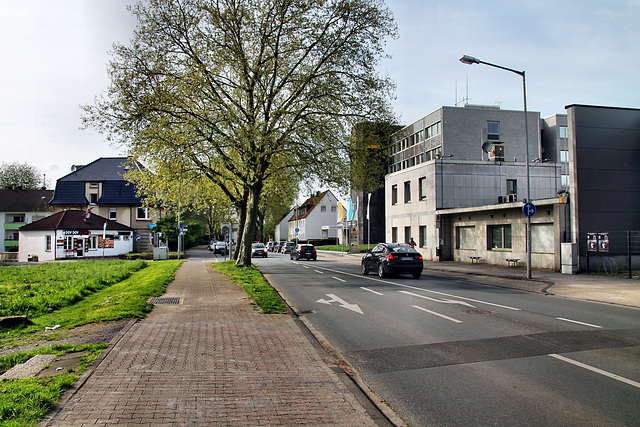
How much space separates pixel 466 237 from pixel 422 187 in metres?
6.57

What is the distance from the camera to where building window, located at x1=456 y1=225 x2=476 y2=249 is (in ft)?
100

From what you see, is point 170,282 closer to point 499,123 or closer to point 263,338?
point 263,338

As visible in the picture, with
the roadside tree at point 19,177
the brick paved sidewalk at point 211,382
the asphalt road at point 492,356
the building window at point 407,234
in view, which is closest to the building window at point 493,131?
the building window at point 407,234

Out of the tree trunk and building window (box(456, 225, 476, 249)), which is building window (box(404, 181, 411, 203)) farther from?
the tree trunk

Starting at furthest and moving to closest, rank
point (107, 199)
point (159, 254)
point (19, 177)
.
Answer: point (19, 177), point (107, 199), point (159, 254)

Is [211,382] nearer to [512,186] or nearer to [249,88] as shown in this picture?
[249,88]

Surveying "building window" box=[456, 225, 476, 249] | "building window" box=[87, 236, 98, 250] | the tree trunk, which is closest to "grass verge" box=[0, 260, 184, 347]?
the tree trunk

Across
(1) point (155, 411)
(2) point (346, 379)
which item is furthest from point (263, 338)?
(1) point (155, 411)

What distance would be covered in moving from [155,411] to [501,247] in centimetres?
2656

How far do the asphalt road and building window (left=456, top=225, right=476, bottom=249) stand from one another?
57.9ft

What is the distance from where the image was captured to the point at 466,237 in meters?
31.5

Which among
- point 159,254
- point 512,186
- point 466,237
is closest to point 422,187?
point 466,237

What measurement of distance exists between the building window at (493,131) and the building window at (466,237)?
19.2 metres

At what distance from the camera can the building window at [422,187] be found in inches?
1414
